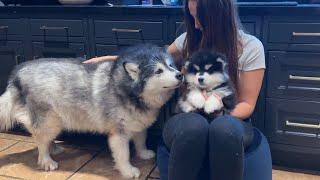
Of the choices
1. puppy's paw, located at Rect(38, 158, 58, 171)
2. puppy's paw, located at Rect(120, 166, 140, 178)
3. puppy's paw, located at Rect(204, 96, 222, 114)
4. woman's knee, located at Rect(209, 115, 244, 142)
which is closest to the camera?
woman's knee, located at Rect(209, 115, 244, 142)

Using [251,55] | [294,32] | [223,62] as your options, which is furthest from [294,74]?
[223,62]

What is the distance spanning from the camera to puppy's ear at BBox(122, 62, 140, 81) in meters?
1.75

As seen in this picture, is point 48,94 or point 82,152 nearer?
point 48,94

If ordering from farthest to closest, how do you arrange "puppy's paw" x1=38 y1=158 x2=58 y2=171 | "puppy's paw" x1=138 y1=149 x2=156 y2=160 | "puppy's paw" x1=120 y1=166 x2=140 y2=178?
"puppy's paw" x1=138 y1=149 x2=156 y2=160, "puppy's paw" x1=38 y1=158 x2=58 y2=171, "puppy's paw" x1=120 y1=166 x2=140 y2=178

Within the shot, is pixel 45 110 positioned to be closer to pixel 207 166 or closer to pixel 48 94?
pixel 48 94

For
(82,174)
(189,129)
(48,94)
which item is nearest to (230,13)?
(189,129)

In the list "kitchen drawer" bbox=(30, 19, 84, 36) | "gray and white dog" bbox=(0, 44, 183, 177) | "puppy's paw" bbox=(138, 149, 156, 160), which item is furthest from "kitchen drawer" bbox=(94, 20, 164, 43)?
"puppy's paw" bbox=(138, 149, 156, 160)

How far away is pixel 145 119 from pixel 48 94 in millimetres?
538

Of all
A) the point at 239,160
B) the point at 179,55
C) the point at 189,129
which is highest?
the point at 179,55

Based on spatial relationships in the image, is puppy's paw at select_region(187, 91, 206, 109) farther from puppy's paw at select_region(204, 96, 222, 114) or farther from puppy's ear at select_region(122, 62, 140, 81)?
puppy's ear at select_region(122, 62, 140, 81)

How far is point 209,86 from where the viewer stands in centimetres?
159

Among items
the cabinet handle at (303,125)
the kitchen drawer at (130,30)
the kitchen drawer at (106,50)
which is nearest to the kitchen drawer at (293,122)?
the cabinet handle at (303,125)

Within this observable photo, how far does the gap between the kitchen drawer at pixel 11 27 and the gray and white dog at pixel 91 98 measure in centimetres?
41

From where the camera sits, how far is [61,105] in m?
1.98
